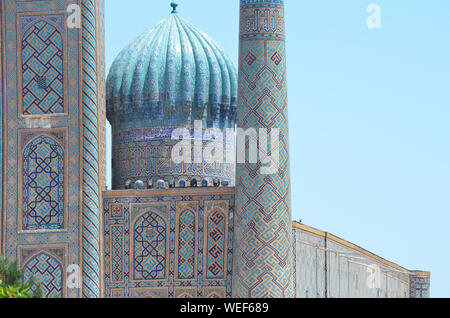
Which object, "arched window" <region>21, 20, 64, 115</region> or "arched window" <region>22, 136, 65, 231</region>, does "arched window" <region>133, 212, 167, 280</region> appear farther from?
"arched window" <region>21, 20, 64, 115</region>

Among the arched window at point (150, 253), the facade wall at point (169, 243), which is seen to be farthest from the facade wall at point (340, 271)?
the arched window at point (150, 253)

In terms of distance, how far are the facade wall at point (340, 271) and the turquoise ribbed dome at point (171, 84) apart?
2.53 metres

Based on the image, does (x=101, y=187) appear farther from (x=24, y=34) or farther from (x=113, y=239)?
(x=24, y=34)

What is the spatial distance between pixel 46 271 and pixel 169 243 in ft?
5.28

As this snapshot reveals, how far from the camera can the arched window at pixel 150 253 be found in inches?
672

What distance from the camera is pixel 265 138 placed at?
16.5 metres

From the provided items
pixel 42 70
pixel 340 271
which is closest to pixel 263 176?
pixel 340 271

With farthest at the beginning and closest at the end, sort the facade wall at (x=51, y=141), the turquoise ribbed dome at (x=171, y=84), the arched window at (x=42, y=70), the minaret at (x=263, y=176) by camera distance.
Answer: the turquoise ribbed dome at (x=171, y=84), the arched window at (x=42, y=70), the facade wall at (x=51, y=141), the minaret at (x=263, y=176)

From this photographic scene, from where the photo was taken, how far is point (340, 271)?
18.2 metres

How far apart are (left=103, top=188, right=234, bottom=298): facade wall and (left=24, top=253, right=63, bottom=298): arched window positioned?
0.63 m

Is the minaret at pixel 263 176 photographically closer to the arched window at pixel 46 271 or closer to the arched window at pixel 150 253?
the arched window at pixel 150 253

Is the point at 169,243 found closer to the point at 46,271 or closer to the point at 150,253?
the point at 150,253

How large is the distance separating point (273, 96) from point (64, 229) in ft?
10.4
